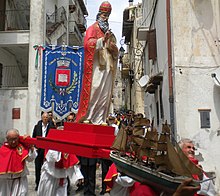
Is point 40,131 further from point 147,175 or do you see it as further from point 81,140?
point 147,175

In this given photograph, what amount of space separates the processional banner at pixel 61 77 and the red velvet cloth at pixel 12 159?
7.14 metres

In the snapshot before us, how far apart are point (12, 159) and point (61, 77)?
25.2 ft

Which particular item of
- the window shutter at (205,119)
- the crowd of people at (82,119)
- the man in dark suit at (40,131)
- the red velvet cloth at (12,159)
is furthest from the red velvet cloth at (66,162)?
the window shutter at (205,119)

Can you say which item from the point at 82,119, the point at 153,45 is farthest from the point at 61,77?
the point at 82,119

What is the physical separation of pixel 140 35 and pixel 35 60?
4.95m

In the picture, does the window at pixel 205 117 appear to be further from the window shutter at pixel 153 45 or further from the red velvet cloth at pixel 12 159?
the red velvet cloth at pixel 12 159

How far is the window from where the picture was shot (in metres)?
7.73

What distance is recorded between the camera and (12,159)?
16.0ft

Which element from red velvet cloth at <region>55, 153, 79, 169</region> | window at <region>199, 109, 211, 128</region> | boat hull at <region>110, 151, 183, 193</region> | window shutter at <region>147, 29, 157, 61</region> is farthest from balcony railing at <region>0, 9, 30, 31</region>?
boat hull at <region>110, 151, 183, 193</region>

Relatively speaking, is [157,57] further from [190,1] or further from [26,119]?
[26,119]

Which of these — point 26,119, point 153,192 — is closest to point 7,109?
point 26,119

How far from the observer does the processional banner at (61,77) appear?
12.2 metres

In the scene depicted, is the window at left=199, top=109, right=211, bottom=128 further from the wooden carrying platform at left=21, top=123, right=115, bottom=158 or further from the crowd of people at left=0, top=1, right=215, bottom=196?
the wooden carrying platform at left=21, top=123, right=115, bottom=158

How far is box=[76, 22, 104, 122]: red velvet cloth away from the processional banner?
6934mm
